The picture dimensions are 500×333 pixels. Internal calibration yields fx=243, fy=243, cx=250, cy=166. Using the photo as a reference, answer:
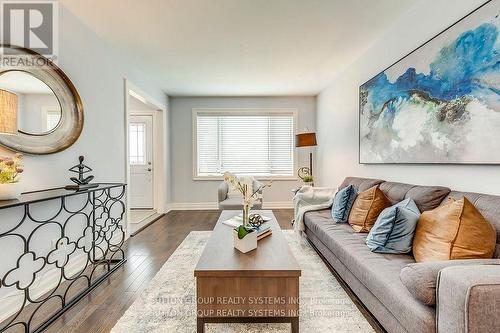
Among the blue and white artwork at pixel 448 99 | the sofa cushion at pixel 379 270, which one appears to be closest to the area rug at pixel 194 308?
the sofa cushion at pixel 379 270

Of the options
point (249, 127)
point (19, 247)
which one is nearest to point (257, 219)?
point (19, 247)

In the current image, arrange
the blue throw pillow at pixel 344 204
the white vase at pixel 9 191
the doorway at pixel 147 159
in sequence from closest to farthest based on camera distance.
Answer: the white vase at pixel 9 191 → the blue throw pillow at pixel 344 204 → the doorway at pixel 147 159

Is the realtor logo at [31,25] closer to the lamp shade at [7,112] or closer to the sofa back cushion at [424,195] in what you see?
the lamp shade at [7,112]

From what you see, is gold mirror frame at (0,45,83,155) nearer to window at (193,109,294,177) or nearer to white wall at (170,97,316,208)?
white wall at (170,97,316,208)

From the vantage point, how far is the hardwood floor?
5.64 feet

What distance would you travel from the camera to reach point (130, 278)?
7.72 feet

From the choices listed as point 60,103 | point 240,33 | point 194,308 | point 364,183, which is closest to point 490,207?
point 364,183

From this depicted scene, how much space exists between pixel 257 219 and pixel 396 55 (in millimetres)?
2319

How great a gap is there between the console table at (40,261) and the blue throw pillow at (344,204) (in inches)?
96.3

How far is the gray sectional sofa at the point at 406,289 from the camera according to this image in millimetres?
934

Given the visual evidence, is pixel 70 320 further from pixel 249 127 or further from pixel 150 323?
pixel 249 127

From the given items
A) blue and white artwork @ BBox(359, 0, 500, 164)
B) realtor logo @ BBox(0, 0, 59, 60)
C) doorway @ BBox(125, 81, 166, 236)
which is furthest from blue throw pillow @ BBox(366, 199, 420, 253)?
doorway @ BBox(125, 81, 166, 236)

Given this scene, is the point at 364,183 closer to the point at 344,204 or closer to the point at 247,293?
the point at 344,204

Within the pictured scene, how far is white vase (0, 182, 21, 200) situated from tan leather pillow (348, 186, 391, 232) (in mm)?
2751
